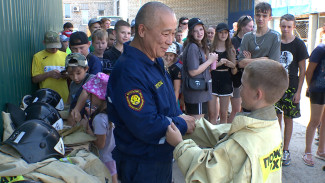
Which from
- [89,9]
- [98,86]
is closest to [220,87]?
[98,86]

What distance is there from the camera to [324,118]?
462 cm

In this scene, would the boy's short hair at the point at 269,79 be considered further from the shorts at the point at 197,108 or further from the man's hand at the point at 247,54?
the shorts at the point at 197,108

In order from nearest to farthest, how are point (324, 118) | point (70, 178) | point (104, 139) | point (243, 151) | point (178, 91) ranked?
point (243, 151), point (70, 178), point (104, 139), point (324, 118), point (178, 91)

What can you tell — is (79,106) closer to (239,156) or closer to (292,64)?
(239,156)

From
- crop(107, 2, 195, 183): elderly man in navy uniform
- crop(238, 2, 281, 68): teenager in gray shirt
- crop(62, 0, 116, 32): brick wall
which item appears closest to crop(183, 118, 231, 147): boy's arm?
crop(107, 2, 195, 183): elderly man in navy uniform

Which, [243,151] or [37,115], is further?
[37,115]

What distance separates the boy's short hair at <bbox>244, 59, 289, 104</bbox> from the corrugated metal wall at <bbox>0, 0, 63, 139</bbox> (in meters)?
2.79

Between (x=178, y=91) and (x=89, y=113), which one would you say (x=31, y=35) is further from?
(x=178, y=91)

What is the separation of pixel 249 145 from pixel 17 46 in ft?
11.2

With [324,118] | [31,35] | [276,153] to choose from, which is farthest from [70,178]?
[324,118]

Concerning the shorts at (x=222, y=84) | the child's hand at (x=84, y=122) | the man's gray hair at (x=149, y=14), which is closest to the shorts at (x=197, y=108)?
the shorts at (x=222, y=84)

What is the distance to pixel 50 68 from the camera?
180 inches

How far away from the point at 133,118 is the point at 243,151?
71 centimetres

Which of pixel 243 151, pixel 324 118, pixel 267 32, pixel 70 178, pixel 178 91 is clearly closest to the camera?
pixel 243 151
